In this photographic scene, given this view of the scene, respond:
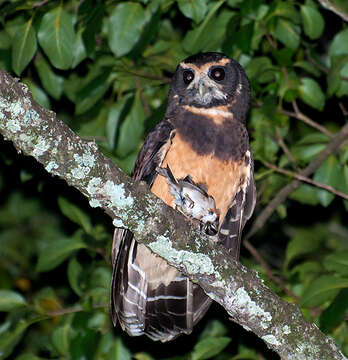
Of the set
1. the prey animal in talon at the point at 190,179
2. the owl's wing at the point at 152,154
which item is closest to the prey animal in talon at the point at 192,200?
the prey animal in talon at the point at 190,179

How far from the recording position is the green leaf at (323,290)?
155 inches

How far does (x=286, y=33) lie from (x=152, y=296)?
6.63 ft

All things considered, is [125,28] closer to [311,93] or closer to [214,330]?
[311,93]

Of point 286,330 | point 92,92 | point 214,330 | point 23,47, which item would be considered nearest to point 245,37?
point 92,92

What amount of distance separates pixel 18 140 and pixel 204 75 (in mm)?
2052

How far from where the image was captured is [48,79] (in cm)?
481

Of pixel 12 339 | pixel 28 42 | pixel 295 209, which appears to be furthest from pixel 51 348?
pixel 295 209

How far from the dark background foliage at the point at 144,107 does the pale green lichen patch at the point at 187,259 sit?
929mm

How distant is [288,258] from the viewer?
16.4ft

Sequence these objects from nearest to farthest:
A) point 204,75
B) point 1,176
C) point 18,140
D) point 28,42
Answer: point 18,140, point 28,42, point 204,75, point 1,176

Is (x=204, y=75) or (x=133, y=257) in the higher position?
(x=204, y=75)

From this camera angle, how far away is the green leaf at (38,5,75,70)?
13.6 ft

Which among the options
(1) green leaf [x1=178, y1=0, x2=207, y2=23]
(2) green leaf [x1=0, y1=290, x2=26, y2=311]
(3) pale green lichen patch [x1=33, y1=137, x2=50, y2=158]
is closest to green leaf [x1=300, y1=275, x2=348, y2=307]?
(1) green leaf [x1=178, y1=0, x2=207, y2=23]

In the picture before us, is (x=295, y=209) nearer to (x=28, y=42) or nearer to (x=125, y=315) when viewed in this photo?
(x=125, y=315)
